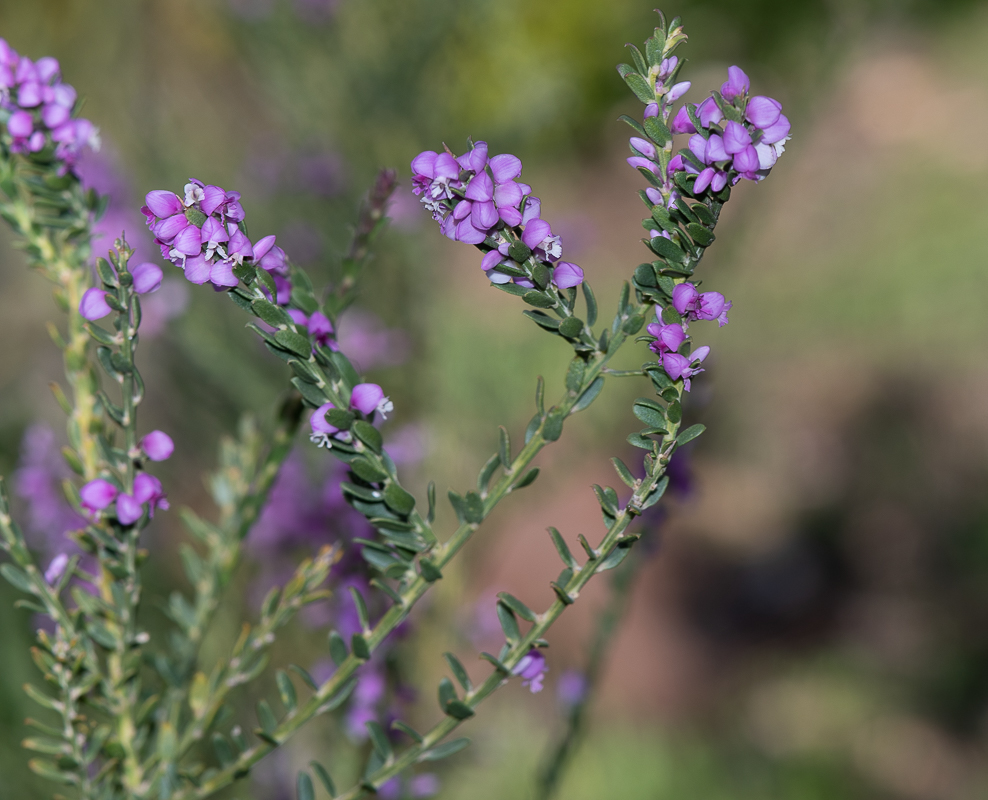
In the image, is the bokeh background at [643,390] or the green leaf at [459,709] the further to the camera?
the bokeh background at [643,390]

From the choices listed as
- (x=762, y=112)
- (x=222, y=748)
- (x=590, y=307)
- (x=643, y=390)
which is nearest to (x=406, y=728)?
(x=222, y=748)

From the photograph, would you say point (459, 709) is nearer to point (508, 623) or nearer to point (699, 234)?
Result: point (508, 623)

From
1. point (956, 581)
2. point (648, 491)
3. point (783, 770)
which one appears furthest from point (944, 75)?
point (648, 491)

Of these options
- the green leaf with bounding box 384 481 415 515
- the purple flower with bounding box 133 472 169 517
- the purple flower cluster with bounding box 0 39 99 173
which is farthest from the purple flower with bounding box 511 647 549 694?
the purple flower cluster with bounding box 0 39 99 173

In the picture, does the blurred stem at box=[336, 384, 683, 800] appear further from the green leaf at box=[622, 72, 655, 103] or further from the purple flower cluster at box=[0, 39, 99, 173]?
the purple flower cluster at box=[0, 39, 99, 173]

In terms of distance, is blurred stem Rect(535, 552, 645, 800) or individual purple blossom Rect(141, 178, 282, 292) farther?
blurred stem Rect(535, 552, 645, 800)

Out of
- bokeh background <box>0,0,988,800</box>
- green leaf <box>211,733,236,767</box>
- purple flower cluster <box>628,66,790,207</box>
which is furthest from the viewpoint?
bokeh background <box>0,0,988,800</box>

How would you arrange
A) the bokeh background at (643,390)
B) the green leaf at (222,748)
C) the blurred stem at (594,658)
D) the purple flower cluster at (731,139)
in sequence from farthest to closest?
the bokeh background at (643,390)
the blurred stem at (594,658)
the green leaf at (222,748)
the purple flower cluster at (731,139)

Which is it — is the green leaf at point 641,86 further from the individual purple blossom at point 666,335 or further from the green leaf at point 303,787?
the green leaf at point 303,787

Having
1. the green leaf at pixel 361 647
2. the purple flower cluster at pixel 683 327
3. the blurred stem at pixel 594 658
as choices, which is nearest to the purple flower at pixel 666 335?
the purple flower cluster at pixel 683 327
